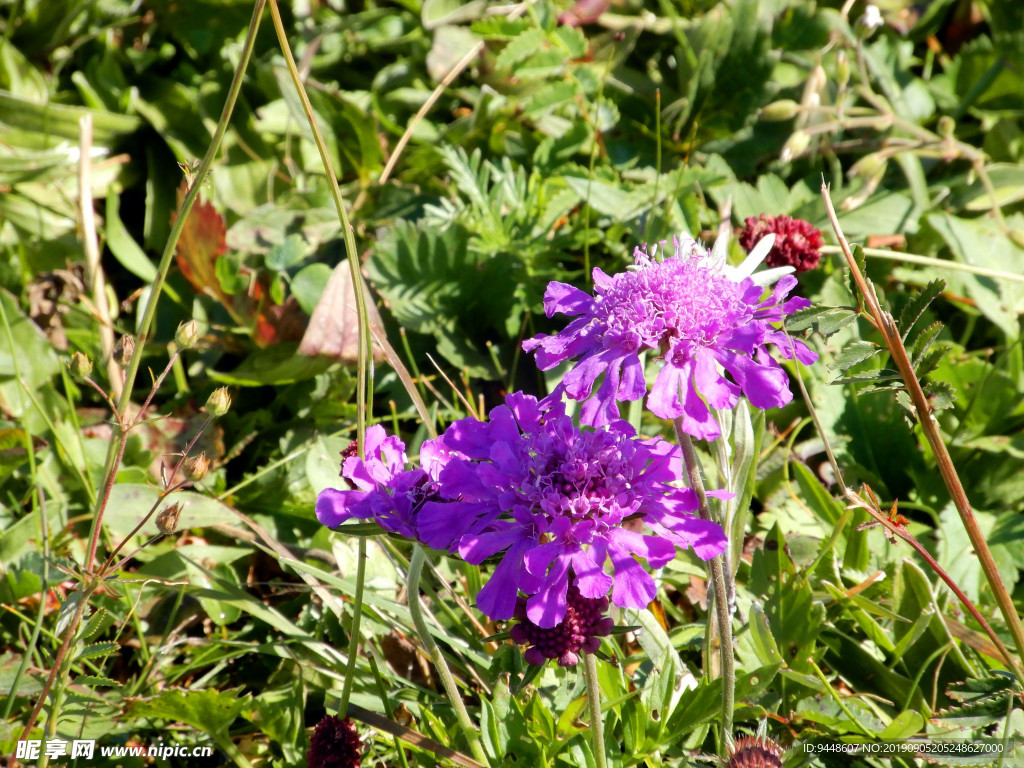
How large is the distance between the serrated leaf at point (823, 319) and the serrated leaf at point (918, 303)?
9 centimetres

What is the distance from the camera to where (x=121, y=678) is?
207 cm

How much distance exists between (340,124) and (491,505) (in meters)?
2.15

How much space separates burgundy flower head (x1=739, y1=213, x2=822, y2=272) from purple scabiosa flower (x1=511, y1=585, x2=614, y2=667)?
1.18 meters

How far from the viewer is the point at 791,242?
2.11 meters

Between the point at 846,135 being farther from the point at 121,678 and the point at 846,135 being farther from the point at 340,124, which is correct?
the point at 121,678

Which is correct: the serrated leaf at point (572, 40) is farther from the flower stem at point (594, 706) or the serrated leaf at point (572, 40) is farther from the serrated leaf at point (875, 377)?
the flower stem at point (594, 706)

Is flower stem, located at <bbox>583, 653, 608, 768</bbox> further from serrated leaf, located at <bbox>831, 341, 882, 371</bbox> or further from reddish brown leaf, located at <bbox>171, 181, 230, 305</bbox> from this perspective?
reddish brown leaf, located at <bbox>171, 181, 230, 305</bbox>

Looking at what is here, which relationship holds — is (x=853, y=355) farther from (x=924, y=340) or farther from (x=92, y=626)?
(x=92, y=626)

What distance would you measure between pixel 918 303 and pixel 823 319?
0.48ft

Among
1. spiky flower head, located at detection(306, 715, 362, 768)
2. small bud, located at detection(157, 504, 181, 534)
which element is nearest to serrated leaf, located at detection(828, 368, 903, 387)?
spiky flower head, located at detection(306, 715, 362, 768)

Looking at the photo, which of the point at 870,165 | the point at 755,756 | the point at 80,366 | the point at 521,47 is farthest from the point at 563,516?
the point at 521,47

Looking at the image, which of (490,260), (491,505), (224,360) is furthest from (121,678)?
(490,260)

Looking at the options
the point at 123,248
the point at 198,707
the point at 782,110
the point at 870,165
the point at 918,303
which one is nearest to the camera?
the point at 918,303

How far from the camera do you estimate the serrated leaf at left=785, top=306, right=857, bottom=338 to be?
143 centimetres
